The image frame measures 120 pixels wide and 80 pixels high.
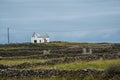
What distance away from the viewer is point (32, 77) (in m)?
29.1

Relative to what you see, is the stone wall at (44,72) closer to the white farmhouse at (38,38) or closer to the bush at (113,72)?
the bush at (113,72)

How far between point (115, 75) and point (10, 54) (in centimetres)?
4142

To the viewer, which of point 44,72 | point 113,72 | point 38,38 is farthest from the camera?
point 38,38

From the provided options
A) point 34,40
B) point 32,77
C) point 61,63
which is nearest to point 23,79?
point 32,77

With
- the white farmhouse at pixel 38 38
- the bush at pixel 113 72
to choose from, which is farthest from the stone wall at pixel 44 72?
the white farmhouse at pixel 38 38

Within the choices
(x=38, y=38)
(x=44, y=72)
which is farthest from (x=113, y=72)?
(x=38, y=38)

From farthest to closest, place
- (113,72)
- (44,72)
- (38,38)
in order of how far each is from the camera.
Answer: (38,38) < (44,72) < (113,72)

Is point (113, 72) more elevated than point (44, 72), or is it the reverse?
point (113, 72)

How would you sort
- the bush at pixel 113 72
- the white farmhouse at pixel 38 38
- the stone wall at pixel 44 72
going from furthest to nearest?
1. the white farmhouse at pixel 38 38
2. the stone wall at pixel 44 72
3. the bush at pixel 113 72

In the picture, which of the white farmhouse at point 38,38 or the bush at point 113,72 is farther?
the white farmhouse at point 38,38

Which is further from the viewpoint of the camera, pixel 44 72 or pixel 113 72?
pixel 44 72

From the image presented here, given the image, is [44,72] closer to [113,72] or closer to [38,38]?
[113,72]

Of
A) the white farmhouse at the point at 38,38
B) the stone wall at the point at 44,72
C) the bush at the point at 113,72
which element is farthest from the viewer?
the white farmhouse at the point at 38,38

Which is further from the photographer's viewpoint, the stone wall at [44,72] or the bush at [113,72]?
the stone wall at [44,72]
